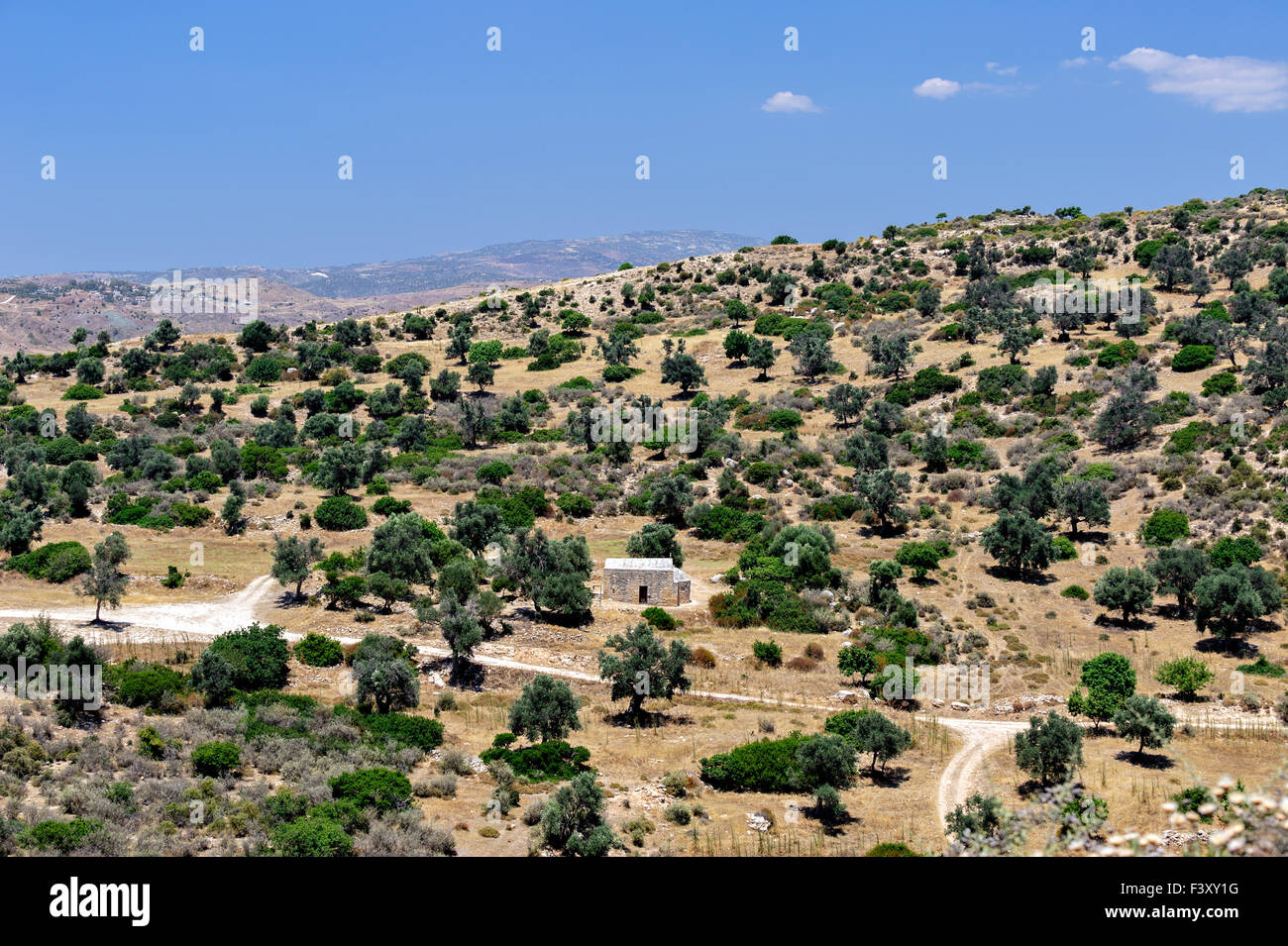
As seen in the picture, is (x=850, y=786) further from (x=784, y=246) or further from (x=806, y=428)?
(x=784, y=246)

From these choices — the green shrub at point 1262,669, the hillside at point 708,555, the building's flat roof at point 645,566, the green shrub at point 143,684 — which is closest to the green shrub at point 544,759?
the hillside at point 708,555

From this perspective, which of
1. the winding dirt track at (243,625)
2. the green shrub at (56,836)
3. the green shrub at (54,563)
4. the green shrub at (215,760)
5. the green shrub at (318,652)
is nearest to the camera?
the green shrub at (56,836)

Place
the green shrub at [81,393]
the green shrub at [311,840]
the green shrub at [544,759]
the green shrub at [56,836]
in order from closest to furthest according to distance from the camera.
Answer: the green shrub at [56,836] → the green shrub at [311,840] → the green shrub at [544,759] → the green shrub at [81,393]

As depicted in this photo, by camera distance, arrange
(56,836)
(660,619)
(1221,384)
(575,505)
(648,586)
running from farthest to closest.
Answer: (1221,384)
(575,505)
(648,586)
(660,619)
(56,836)

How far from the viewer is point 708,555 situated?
54.6m

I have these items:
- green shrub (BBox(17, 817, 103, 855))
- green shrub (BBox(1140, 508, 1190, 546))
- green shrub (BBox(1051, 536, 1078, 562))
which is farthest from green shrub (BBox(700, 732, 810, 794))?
green shrub (BBox(1140, 508, 1190, 546))

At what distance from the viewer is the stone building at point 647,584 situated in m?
46.0

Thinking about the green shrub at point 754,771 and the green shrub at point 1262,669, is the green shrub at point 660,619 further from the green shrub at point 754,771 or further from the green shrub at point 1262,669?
the green shrub at point 1262,669

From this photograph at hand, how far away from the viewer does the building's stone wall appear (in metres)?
45.9

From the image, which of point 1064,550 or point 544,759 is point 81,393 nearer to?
point 544,759

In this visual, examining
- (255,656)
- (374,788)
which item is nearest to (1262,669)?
(374,788)

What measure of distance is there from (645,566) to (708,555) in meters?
8.62

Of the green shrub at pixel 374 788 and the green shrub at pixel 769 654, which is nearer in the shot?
the green shrub at pixel 374 788

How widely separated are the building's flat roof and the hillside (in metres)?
1.74
